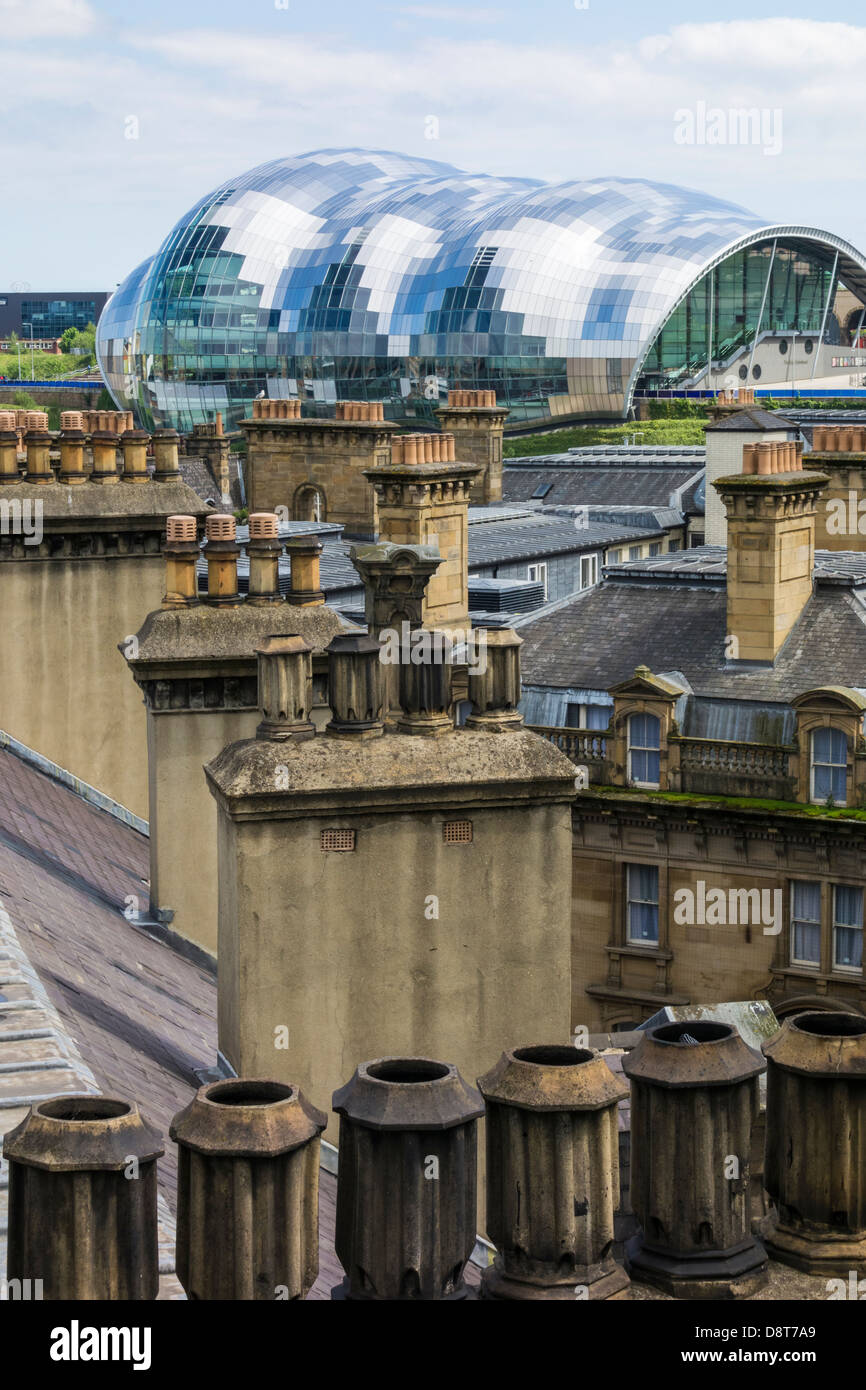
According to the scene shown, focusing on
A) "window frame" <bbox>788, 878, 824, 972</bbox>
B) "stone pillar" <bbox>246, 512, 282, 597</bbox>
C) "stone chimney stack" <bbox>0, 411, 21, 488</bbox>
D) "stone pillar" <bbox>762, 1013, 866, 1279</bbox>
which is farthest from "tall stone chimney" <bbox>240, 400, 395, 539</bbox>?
"stone pillar" <bbox>762, 1013, 866, 1279</bbox>

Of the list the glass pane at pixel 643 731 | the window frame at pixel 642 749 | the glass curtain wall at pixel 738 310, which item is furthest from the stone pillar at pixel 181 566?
the glass curtain wall at pixel 738 310

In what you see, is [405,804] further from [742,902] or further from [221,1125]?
[742,902]

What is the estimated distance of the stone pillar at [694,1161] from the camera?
1027cm

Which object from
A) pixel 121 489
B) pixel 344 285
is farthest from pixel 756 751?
pixel 344 285

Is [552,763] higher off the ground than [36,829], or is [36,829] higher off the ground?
[552,763]

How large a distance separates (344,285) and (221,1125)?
481 feet

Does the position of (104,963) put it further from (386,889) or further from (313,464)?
(313,464)

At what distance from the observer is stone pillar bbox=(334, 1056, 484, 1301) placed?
9.80 meters

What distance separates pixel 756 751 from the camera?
4375 centimetres

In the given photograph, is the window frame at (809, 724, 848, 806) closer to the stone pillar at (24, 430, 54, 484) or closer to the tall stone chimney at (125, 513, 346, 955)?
the stone pillar at (24, 430, 54, 484)

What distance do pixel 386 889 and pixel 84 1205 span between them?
5.86 meters

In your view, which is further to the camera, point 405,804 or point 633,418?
point 633,418

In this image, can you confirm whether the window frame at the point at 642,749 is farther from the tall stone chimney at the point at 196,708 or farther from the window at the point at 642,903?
the tall stone chimney at the point at 196,708

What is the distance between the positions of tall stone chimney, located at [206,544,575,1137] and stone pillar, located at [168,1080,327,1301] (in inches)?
191
